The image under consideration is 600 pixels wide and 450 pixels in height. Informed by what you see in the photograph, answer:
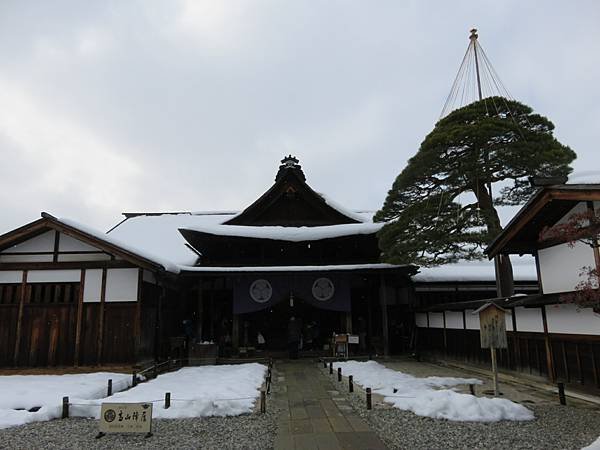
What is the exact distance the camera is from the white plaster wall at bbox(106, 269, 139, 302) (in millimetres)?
13711

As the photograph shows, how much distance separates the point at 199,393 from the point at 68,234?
297 inches

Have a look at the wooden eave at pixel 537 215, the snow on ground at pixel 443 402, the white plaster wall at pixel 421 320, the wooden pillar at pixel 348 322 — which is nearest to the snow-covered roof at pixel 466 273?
the white plaster wall at pixel 421 320

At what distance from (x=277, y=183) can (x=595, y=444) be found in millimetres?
16190

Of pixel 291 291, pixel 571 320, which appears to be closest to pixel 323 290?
pixel 291 291

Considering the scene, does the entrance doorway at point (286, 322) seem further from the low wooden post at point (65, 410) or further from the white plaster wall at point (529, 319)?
the low wooden post at point (65, 410)

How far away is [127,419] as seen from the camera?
6.62 m

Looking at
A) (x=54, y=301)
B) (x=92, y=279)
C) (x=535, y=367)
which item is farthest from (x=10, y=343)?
(x=535, y=367)

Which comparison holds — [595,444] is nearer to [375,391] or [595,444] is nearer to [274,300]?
[375,391]

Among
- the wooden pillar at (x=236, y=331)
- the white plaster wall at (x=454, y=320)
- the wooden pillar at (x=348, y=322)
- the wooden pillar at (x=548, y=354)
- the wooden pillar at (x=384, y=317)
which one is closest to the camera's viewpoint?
the wooden pillar at (x=548, y=354)

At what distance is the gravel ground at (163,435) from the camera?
6.27m

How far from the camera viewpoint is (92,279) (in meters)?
13.8

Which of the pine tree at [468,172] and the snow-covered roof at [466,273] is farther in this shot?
the snow-covered roof at [466,273]

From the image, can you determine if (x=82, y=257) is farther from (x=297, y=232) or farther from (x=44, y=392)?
(x=297, y=232)

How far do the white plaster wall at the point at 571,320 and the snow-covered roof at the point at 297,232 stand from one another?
29.4 ft
